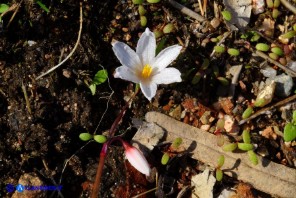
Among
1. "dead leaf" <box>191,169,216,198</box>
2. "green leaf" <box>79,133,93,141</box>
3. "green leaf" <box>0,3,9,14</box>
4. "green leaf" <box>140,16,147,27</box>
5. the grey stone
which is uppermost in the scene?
"green leaf" <box>0,3,9,14</box>

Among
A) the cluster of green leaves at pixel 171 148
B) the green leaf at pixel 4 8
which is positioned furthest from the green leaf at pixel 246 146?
the green leaf at pixel 4 8

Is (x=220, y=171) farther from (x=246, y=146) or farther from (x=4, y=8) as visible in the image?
(x=4, y=8)

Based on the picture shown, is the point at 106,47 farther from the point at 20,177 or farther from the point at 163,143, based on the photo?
the point at 20,177

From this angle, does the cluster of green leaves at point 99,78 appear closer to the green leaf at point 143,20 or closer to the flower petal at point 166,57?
the flower petal at point 166,57

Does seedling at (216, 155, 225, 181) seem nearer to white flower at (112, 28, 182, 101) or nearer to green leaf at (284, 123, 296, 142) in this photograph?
green leaf at (284, 123, 296, 142)

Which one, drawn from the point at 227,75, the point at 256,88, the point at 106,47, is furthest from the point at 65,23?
the point at 256,88

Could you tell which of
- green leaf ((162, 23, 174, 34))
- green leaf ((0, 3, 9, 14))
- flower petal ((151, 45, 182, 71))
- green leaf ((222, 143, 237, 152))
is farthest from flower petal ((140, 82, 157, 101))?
green leaf ((0, 3, 9, 14))

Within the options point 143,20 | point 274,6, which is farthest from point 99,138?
point 274,6
